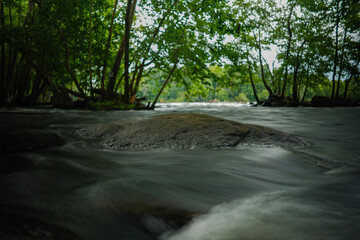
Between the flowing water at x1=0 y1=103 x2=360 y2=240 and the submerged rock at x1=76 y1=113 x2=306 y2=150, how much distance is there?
32cm

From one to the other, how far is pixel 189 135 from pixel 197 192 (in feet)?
5.99

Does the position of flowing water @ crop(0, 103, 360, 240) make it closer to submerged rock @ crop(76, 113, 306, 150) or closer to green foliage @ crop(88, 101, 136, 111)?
submerged rock @ crop(76, 113, 306, 150)

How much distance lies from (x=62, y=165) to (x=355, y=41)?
2699cm

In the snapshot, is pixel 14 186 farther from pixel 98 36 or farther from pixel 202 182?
pixel 98 36

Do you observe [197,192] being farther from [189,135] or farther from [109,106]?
[109,106]

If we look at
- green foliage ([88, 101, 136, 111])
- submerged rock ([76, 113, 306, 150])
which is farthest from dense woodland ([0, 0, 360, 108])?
submerged rock ([76, 113, 306, 150])

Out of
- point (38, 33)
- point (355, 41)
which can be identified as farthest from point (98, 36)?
point (355, 41)

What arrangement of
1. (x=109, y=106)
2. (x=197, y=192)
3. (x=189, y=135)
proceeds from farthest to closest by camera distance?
1. (x=109, y=106)
2. (x=189, y=135)
3. (x=197, y=192)

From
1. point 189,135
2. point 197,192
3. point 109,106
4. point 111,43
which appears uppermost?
point 111,43

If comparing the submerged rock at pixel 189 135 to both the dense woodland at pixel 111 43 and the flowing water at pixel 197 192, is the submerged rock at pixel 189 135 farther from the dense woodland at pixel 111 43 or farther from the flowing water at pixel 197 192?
the dense woodland at pixel 111 43

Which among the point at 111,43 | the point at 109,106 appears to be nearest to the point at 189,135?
the point at 109,106

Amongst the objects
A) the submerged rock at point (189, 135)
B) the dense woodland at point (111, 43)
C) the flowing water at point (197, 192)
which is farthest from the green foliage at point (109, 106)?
the flowing water at point (197, 192)

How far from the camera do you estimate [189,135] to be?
377 centimetres

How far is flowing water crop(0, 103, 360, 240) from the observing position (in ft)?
4.60
